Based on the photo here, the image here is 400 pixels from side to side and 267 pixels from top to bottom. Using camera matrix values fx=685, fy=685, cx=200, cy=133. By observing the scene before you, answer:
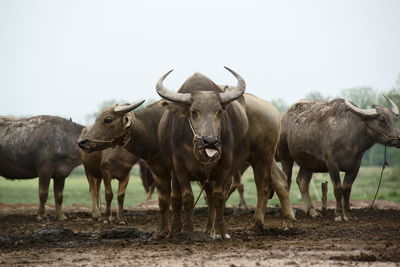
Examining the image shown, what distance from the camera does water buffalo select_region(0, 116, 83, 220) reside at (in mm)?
16516

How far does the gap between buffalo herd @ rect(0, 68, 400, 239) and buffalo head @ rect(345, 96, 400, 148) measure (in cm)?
2

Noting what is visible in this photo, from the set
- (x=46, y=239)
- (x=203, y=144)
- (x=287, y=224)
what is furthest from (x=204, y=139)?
(x=46, y=239)

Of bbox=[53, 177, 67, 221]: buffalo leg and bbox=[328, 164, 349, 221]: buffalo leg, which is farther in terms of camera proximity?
bbox=[53, 177, 67, 221]: buffalo leg

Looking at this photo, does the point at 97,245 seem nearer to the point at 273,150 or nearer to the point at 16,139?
the point at 273,150

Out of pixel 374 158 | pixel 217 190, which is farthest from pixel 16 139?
pixel 374 158

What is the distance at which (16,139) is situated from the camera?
1691 centimetres

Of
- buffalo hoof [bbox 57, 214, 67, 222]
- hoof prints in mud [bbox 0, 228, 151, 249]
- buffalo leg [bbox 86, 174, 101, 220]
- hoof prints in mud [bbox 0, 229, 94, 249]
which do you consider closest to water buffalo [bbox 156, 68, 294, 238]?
hoof prints in mud [bbox 0, 228, 151, 249]

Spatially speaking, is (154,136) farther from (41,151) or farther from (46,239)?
(41,151)

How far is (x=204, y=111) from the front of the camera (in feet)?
31.6

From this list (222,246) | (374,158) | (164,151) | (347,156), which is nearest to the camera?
(222,246)

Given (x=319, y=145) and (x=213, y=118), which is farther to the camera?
(x=319, y=145)

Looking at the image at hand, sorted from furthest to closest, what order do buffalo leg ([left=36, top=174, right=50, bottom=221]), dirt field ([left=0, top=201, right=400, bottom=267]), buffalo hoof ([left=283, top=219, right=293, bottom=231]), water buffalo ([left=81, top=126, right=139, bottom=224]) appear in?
buffalo leg ([left=36, top=174, right=50, bottom=221]) < water buffalo ([left=81, top=126, right=139, bottom=224]) < buffalo hoof ([left=283, top=219, right=293, bottom=231]) < dirt field ([left=0, top=201, right=400, bottom=267])

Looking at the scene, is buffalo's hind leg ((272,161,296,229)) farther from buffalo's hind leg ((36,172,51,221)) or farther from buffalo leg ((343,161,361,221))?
buffalo's hind leg ((36,172,51,221))

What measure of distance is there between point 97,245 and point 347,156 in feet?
Result: 22.7
